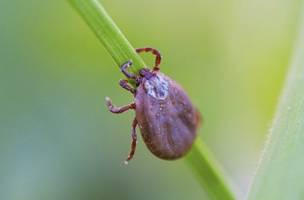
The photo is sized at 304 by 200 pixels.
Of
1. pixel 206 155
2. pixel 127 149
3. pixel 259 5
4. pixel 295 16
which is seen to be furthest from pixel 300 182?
pixel 259 5

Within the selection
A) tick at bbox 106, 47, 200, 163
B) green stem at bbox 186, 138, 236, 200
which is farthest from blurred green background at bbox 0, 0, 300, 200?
green stem at bbox 186, 138, 236, 200

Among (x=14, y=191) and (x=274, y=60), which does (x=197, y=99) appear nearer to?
(x=274, y=60)

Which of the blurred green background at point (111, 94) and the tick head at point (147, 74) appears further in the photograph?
the blurred green background at point (111, 94)

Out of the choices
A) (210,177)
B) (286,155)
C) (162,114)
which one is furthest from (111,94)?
(286,155)

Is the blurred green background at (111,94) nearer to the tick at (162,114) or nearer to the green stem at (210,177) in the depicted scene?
the tick at (162,114)

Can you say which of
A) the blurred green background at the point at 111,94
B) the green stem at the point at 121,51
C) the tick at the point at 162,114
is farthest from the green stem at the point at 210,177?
the blurred green background at the point at 111,94
